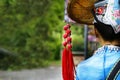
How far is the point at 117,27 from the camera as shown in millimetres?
2842

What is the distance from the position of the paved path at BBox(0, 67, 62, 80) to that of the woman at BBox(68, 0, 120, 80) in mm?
12431

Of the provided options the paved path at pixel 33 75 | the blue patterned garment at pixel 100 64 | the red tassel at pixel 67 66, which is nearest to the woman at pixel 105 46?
the blue patterned garment at pixel 100 64

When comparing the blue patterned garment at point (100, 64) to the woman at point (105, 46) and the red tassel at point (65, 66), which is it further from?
the red tassel at point (65, 66)

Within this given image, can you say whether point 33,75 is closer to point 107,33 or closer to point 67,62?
point 67,62

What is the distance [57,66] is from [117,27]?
16966 mm

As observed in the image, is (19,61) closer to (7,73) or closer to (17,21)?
(7,73)

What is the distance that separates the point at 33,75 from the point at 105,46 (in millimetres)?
13595

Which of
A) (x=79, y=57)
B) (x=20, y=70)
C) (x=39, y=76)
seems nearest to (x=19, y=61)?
(x=20, y=70)

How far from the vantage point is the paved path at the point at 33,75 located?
15.6 m

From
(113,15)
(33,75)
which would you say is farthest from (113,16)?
(33,75)

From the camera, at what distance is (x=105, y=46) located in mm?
2873

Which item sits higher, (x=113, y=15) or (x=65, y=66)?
A: (x=113, y=15)

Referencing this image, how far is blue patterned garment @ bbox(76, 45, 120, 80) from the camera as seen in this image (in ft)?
9.19

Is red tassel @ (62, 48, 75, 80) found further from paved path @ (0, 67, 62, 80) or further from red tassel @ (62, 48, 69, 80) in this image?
paved path @ (0, 67, 62, 80)
